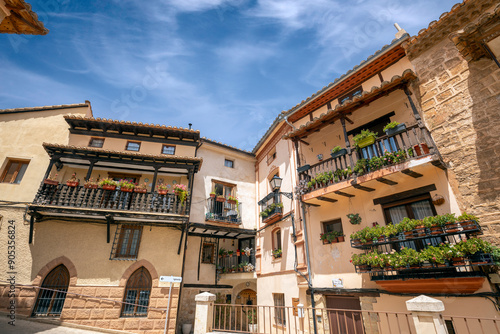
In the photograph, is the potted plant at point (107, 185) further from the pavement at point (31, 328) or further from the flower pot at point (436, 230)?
the flower pot at point (436, 230)

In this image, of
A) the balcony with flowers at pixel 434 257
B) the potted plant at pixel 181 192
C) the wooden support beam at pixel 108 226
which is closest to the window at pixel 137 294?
the wooden support beam at pixel 108 226

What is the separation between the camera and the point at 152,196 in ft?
40.3

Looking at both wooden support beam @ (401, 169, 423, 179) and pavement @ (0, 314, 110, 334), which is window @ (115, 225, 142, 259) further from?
wooden support beam @ (401, 169, 423, 179)

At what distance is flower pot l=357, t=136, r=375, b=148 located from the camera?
871 centimetres

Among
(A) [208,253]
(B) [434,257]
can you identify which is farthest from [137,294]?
(B) [434,257]

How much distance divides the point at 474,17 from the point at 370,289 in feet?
31.9

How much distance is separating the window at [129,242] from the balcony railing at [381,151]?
9125 mm

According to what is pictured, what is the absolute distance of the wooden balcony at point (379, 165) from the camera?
759 cm

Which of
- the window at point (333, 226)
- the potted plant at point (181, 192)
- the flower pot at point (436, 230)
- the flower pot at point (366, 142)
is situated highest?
the flower pot at point (366, 142)

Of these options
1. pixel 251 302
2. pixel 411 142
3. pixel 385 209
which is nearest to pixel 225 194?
pixel 251 302

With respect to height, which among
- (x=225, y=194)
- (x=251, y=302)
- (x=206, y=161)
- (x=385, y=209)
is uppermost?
(x=206, y=161)

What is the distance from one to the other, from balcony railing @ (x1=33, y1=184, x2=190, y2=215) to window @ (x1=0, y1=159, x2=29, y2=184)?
9.59 feet

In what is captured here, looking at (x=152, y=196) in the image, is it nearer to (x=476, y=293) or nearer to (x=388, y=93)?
(x=388, y=93)

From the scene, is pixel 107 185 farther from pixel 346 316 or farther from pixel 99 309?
pixel 346 316
